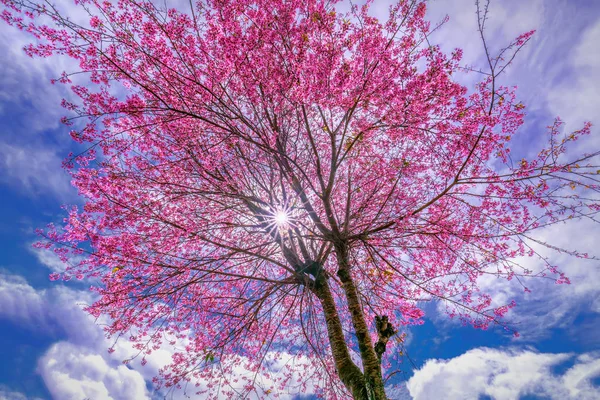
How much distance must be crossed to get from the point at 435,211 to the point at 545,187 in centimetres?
221

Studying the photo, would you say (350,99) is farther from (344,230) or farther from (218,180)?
(218,180)

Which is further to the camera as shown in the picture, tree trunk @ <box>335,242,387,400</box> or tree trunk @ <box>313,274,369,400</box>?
tree trunk @ <box>313,274,369,400</box>

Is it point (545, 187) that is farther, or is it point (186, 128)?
point (186, 128)

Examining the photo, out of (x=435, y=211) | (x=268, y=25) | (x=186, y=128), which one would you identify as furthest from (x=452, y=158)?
(x=186, y=128)

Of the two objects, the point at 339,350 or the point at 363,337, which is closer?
the point at 363,337

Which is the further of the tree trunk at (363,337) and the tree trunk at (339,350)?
the tree trunk at (339,350)

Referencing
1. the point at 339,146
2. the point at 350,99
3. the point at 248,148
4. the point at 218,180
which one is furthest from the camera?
the point at 248,148

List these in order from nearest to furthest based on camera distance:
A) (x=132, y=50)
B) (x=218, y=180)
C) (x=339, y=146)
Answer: (x=132, y=50), (x=339, y=146), (x=218, y=180)

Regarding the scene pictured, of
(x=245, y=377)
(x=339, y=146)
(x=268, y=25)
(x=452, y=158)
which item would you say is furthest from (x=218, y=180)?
(x=452, y=158)

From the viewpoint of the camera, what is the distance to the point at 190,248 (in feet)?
22.8

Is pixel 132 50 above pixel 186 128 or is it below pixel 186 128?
above

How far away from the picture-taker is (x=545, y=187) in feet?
17.7

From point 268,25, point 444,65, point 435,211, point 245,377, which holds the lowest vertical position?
point 245,377

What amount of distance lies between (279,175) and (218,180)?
1459 millimetres
